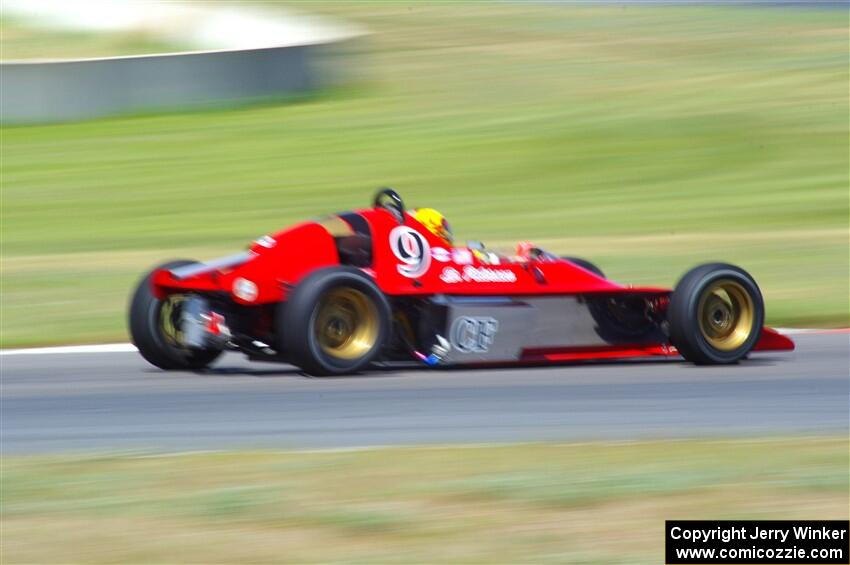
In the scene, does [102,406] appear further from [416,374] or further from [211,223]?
[211,223]

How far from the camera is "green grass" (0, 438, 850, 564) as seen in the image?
18.5ft

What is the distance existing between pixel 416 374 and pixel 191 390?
59.0 inches

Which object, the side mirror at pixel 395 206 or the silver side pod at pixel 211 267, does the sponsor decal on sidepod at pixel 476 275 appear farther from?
the silver side pod at pixel 211 267

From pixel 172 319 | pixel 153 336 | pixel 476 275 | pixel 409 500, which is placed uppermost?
pixel 476 275

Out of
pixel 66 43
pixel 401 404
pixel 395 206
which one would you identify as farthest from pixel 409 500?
pixel 66 43

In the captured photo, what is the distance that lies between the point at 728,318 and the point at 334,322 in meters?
2.77

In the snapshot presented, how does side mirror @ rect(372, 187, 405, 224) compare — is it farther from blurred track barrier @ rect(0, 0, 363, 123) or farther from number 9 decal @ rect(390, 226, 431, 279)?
blurred track barrier @ rect(0, 0, 363, 123)

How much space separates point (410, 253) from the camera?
940 cm

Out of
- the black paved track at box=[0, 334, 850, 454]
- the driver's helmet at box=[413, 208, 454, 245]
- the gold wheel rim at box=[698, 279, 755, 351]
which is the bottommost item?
the black paved track at box=[0, 334, 850, 454]

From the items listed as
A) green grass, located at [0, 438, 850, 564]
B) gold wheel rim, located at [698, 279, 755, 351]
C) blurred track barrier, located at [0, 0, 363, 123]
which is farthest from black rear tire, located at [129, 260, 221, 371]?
blurred track barrier, located at [0, 0, 363, 123]

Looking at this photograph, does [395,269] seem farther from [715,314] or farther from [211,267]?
[715,314]

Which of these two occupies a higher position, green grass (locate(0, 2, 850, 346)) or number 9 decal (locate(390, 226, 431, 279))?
green grass (locate(0, 2, 850, 346))

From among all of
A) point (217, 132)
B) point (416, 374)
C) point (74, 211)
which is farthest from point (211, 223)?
A: point (416, 374)

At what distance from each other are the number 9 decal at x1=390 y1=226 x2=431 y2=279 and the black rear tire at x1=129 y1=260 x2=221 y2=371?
1.34 m
